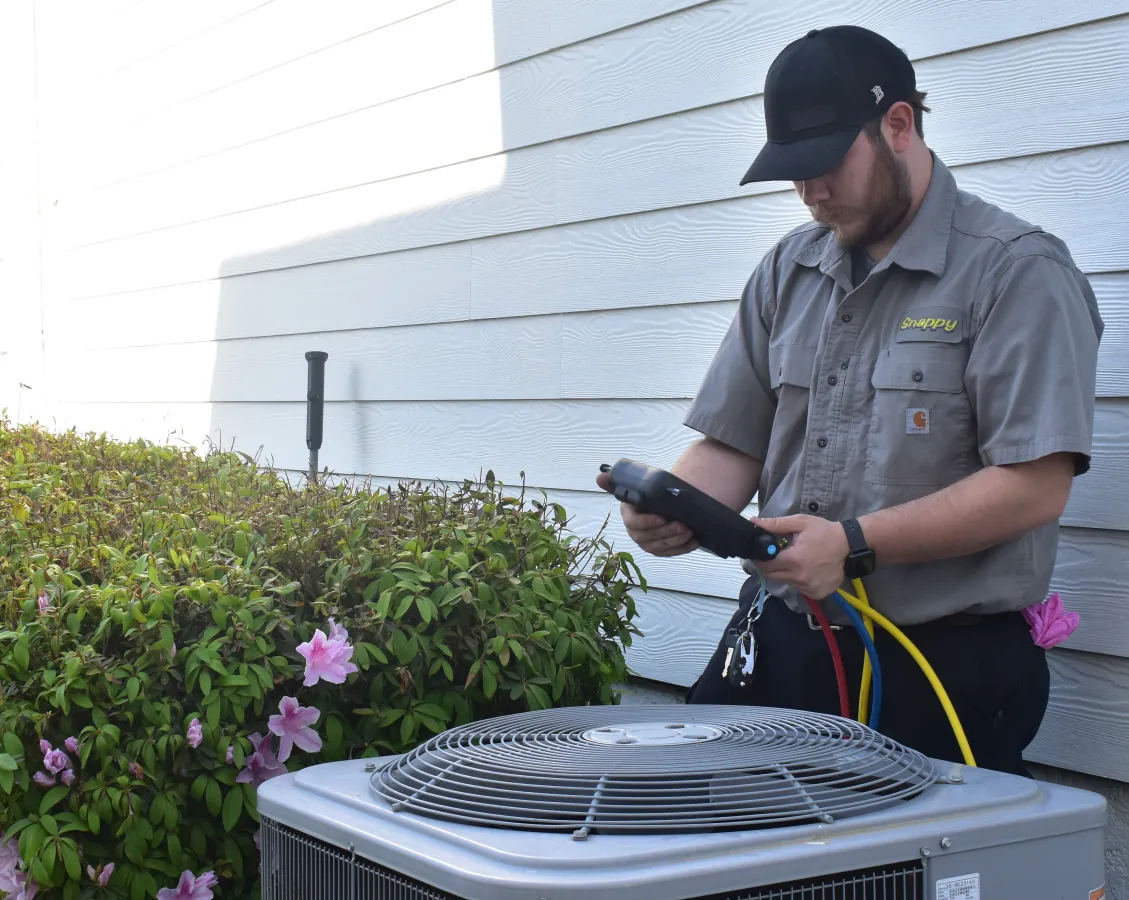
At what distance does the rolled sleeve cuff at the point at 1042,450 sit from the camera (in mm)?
1811

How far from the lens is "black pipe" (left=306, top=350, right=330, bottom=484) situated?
14.9 ft

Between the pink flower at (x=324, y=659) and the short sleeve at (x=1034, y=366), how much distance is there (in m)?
1.13

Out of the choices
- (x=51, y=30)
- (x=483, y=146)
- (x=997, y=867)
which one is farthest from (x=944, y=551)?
(x=51, y=30)

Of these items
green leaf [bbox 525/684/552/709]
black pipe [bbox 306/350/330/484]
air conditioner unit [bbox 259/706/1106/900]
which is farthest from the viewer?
black pipe [bbox 306/350/330/484]

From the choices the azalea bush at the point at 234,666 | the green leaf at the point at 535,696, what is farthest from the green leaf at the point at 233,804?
the green leaf at the point at 535,696

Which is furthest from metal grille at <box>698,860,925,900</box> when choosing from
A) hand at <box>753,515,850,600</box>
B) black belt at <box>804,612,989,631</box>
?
black belt at <box>804,612,989,631</box>

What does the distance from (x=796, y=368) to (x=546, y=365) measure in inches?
62.8

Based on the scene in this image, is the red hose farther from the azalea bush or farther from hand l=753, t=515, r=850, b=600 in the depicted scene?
the azalea bush

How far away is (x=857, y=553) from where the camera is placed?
1811 mm

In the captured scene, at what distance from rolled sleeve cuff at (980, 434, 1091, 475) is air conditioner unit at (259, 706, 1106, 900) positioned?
1.72 feet

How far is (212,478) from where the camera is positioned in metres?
3.80

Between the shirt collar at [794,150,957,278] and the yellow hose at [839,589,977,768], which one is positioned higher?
the shirt collar at [794,150,957,278]

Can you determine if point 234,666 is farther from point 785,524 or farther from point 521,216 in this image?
point 521,216

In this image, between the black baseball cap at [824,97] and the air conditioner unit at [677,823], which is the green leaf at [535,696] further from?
the black baseball cap at [824,97]
